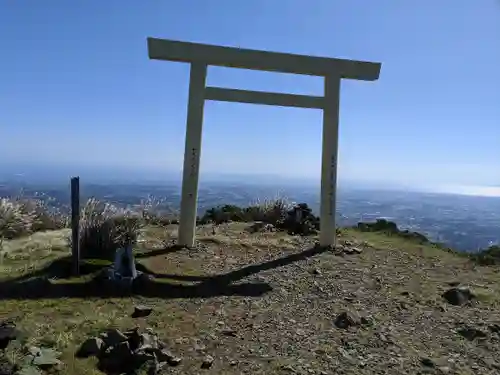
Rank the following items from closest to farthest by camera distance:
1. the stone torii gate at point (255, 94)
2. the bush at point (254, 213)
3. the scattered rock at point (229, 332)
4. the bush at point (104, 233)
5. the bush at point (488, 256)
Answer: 1. the scattered rock at point (229, 332)
2. the bush at point (104, 233)
3. the stone torii gate at point (255, 94)
4. the bush at point (488, 256)
5. the bush at point (254, 213)

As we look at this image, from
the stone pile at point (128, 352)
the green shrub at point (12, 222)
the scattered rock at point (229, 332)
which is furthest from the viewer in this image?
the green shrub at point (12, 222)

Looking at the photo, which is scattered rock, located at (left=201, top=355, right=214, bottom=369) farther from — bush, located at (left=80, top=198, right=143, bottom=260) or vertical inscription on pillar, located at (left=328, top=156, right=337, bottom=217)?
vertical inscription on pillar, located at (left=328, top=156, right=337, bottom=217)

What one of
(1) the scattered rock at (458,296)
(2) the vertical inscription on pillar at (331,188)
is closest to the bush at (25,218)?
(2) the vertical inscription on pillar at (331,188)

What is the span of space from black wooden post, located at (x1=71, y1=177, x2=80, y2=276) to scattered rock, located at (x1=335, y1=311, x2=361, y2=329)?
11.1 ft

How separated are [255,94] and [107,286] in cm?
414

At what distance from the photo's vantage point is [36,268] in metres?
6.57

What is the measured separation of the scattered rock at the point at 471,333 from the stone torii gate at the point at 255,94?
3763 mm

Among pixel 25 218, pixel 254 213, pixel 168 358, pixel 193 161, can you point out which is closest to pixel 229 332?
pixel 168 358

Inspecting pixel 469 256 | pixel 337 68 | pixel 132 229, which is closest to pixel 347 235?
pixel 469 256

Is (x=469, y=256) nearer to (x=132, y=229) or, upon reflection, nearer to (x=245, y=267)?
(x=245, y=267)

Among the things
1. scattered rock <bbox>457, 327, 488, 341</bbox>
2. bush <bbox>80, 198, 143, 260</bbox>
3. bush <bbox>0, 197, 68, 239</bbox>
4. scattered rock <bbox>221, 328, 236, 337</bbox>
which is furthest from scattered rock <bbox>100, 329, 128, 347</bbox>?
bush <bbox>0, 197, 68, 239</bbox>

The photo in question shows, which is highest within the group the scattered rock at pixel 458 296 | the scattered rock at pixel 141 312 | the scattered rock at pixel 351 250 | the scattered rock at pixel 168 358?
the scattered rock at pixel 351 250

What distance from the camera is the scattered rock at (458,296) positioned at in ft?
20.8

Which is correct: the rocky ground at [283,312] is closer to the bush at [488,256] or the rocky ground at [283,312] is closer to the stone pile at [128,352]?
the stone pile at [128,352]
